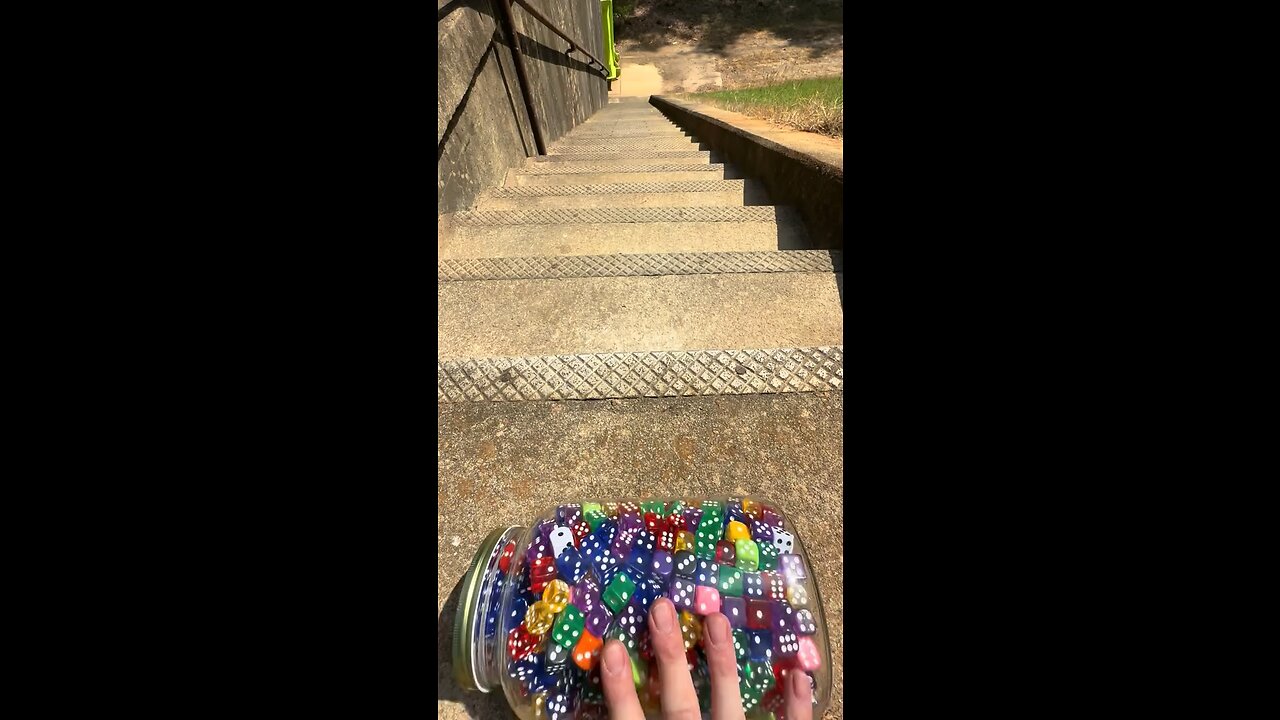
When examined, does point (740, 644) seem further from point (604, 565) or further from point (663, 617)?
point (604, 565)

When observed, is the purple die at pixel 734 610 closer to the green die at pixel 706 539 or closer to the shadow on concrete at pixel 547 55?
the green die at pixel 706 539

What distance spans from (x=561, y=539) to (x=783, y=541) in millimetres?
429

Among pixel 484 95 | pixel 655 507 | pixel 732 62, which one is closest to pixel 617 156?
pixel 484 95

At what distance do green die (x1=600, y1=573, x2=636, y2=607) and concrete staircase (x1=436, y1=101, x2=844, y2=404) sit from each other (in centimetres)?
61

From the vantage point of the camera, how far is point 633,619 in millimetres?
910

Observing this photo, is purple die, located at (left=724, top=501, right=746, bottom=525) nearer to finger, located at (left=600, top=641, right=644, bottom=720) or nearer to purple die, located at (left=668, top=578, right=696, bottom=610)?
purple die, located at (left=668, top=578, right=696, bottom=610)

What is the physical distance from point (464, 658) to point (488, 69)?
3800 mm

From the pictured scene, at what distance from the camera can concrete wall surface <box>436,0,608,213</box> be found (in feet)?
8.82

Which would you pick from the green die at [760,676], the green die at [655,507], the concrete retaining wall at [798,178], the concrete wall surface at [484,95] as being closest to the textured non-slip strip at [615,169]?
the concrete wall surface at [484,95]

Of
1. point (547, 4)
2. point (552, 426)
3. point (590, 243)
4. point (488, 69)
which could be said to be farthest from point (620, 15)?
point (552, 426)

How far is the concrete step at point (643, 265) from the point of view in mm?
Result: 1983

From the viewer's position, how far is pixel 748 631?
2.96 ft

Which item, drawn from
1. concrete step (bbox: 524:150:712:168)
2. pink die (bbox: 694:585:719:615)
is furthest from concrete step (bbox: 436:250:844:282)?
→ concrete step (bbox: 524:150:712:168)

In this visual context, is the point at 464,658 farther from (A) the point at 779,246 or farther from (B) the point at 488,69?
(B) the point at 488,69
